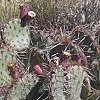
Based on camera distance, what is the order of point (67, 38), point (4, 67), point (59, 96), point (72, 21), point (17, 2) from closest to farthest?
point (59, 96) → point (4, 67) → point (67, 38) → point (72, 21) → point (17, 2)

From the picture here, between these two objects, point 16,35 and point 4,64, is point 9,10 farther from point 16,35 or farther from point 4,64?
point 4,64

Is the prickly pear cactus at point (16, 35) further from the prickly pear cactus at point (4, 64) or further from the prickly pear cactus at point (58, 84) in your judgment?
the prickly pear cactus at point (58, 84)

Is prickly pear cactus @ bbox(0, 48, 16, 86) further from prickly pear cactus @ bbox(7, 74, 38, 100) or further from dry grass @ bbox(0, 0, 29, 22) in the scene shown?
dry grass @ bbox(0, 0, 29, 22)

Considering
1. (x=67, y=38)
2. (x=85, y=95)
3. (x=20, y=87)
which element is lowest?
(x=85, y=95)

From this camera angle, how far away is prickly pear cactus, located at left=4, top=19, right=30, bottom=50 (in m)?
3.08

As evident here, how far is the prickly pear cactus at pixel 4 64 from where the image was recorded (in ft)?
9.11

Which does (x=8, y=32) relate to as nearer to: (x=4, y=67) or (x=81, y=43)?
(x=4, y=67)

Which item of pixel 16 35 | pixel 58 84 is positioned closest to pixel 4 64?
pixel 16 35

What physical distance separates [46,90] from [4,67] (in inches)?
15.0

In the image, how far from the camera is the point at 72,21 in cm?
419

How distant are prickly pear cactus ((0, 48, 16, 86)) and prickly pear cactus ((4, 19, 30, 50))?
0.25 m

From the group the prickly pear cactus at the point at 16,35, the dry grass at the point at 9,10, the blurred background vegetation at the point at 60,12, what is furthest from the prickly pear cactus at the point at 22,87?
Result: the dry grass at the point at 9,10

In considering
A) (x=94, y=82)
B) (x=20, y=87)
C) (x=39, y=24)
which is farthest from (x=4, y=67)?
(x=39, y=24)

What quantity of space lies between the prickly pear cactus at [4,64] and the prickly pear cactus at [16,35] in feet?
0.83
